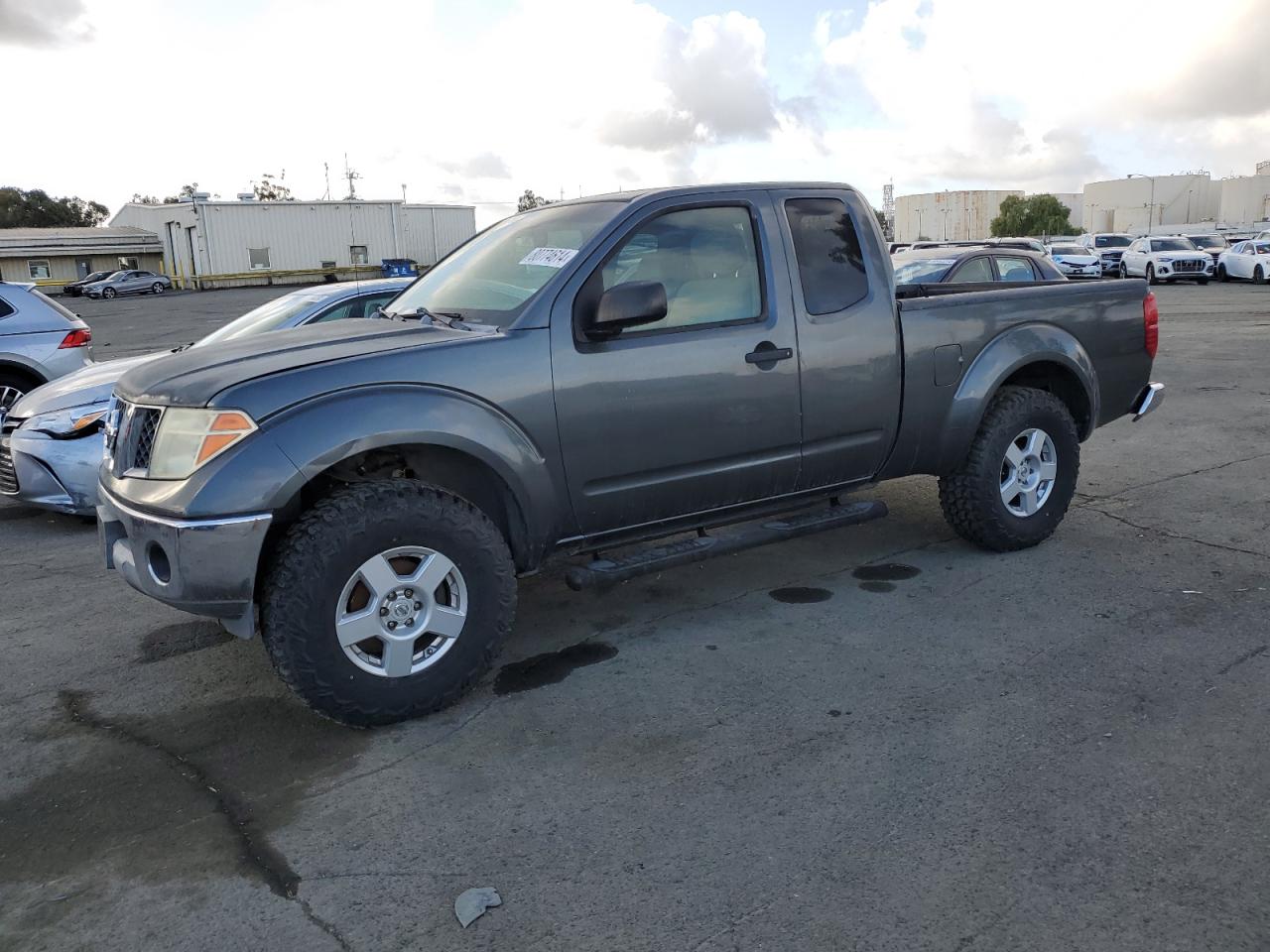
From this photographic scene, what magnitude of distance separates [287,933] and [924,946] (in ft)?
5.19

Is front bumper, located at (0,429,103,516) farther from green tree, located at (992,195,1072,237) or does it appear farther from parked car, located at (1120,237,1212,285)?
green tree, located at (992,195,1072,237)

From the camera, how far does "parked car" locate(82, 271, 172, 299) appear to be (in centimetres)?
5031

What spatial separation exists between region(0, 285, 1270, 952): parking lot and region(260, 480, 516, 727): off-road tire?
0.53ft

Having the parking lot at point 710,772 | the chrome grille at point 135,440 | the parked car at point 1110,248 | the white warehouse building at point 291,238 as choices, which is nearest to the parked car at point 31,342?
the parking lot at point 710,772

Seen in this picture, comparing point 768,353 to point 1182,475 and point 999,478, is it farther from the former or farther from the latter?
point 1182,475

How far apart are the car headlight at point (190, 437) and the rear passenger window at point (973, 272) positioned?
848cm

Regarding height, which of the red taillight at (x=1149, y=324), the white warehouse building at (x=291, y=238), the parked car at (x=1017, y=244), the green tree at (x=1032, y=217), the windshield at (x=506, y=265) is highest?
the green tree at (x=1032, y=217)

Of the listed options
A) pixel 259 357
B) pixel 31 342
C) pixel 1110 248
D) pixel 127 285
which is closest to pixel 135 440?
pixel 259 357

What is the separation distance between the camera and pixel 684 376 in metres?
4.30

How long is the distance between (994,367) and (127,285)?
54.6m

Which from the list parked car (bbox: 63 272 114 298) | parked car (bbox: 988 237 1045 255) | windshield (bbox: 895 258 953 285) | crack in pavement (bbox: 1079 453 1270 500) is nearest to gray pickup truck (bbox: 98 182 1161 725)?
crack in pavement (bbox: 1079 453 1270 500)

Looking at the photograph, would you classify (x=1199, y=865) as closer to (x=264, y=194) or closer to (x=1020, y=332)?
(x=1020, y=332)

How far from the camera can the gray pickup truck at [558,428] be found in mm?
3549

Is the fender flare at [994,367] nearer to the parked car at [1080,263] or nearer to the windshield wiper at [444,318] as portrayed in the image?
the windshield wiper at [444,318]
